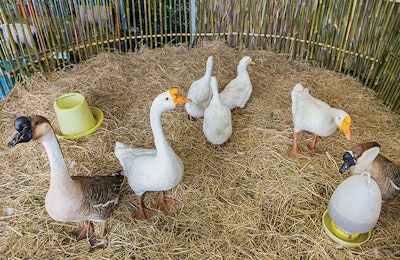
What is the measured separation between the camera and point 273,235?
231 centimetres

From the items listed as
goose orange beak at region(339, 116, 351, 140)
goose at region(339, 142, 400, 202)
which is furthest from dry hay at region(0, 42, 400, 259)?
goose orange beak at region(339, 116, 351, 140)

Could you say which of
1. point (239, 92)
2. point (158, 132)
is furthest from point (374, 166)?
point (158, 132)

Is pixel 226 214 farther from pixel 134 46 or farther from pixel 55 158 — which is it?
pixel 134 46

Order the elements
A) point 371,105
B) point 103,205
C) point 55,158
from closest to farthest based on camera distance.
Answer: point 55,158
point 103,205
point 371,105

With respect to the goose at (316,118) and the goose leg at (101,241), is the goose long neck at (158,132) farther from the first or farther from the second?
the goose at (316,118)

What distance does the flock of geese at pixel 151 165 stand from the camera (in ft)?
6.39

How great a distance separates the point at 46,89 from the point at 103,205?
2.02 meters

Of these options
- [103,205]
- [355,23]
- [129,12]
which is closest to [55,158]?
[103,205]

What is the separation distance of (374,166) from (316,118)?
0.55 m

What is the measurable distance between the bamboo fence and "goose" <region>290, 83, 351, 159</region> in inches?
49.2

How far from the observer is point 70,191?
6.52 ft

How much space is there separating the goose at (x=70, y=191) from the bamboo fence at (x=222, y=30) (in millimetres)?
2131

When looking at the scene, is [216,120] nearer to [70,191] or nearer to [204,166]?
[204,166]

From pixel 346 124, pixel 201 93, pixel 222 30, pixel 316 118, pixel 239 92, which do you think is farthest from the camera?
pixel 222 30
